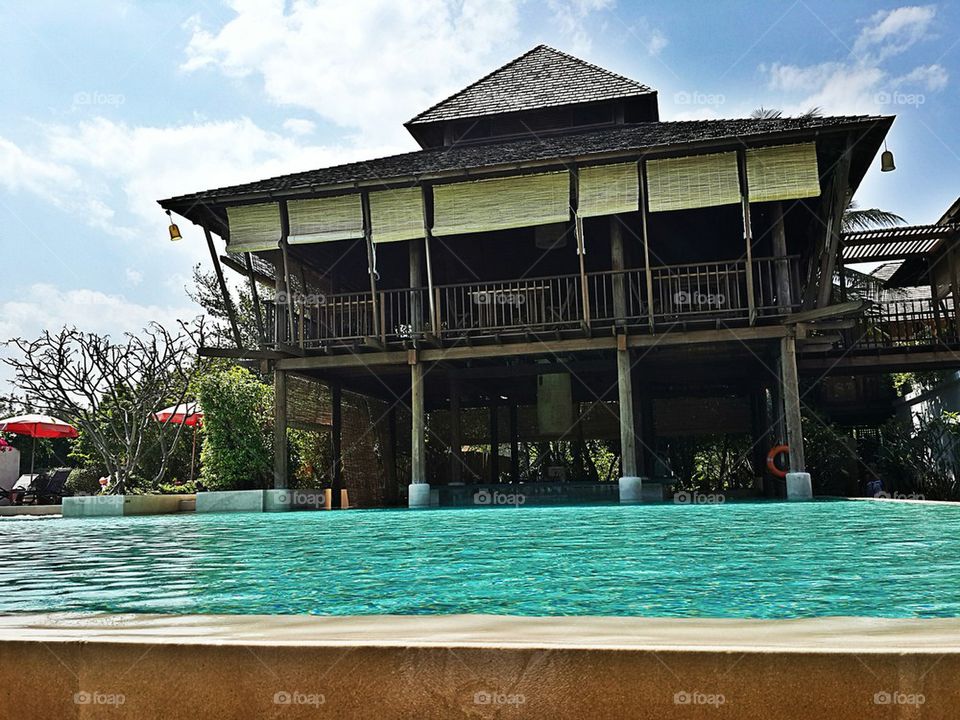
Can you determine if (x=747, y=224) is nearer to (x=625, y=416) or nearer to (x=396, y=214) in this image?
(x=625, y=416)

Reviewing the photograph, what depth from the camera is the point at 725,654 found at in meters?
1.63

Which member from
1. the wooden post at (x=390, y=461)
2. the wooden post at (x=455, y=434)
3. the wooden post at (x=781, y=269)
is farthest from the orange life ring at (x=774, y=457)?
the wooden post at (x=390, y=461)

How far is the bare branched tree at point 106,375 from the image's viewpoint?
15.6 m

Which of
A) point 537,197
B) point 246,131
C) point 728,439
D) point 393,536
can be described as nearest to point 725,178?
point 537,197

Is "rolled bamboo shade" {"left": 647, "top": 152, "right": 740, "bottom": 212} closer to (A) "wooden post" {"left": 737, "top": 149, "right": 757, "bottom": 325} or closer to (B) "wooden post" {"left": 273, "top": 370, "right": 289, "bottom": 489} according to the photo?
(A) "wooden post" {"left": 737, "top": 149, "right": 757, "bottom": 325}

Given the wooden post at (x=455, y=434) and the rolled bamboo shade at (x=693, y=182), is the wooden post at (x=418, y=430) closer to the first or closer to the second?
the wooden post at (x=455, y=434)

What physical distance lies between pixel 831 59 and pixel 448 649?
573 inches

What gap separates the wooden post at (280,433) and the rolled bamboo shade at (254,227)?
2.17m

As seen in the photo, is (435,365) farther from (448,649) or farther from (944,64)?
(448,649)

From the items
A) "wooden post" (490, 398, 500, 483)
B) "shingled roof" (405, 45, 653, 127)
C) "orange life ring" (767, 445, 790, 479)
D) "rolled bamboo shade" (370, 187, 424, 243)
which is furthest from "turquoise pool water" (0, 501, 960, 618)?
"shingled roof" (405, 45, 653, 127)

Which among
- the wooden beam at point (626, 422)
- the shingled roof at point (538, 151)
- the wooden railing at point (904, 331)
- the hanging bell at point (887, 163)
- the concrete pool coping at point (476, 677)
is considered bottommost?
the concrete pool coping at point (476, 677)

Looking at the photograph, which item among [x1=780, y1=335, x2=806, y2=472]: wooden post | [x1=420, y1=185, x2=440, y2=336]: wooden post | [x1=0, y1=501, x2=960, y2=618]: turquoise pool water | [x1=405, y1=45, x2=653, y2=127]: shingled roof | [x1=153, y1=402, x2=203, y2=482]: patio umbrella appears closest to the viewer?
[x1=0, y1=501, x2=960, y2=618]: turquoise pool water

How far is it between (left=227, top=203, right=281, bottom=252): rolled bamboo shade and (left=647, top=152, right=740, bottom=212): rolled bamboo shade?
616 cm

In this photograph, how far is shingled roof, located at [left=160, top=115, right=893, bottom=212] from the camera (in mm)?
11930
